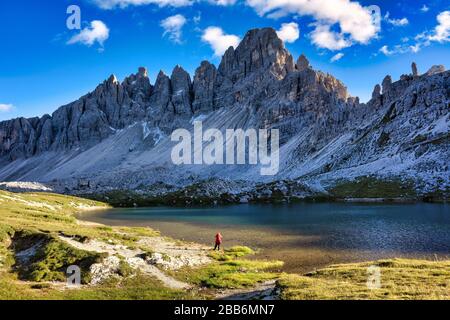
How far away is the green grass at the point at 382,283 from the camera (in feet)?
72.0

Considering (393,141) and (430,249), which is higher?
(393,141)

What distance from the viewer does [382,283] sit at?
84.3 ft

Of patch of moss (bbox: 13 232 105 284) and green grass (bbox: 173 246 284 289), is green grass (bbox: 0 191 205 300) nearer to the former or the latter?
patch of moss (bbox: 13 232 105 284)

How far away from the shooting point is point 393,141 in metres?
179

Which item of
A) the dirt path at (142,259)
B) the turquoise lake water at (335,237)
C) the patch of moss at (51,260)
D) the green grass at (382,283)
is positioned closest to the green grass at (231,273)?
the dirt path at (142,259)

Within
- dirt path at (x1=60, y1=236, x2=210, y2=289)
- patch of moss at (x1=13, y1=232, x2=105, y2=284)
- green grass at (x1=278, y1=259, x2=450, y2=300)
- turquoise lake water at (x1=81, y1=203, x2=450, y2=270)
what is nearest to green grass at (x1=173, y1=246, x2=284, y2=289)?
dirt path at (x1=60, y1=236, x2=210, y2=289)

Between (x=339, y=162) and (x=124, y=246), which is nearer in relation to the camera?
(x=124, y=246)

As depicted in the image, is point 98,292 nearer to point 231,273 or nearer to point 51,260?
point 51,260

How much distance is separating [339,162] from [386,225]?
12291 cm

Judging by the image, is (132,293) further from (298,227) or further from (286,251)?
(298,227)

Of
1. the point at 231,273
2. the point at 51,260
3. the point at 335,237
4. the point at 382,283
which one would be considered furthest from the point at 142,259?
the point at 335,237
